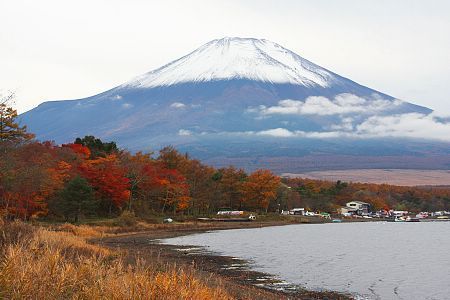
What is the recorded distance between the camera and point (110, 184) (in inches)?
2451

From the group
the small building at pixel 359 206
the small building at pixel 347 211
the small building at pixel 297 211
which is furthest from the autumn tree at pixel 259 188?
the small building at pixel 359 206

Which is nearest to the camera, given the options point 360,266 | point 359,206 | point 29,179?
point 360,266

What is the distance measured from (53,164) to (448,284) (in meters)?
41.5

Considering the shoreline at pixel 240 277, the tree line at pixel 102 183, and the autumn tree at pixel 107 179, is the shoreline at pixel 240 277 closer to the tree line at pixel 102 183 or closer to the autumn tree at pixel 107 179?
the tree line at pixel 102 183

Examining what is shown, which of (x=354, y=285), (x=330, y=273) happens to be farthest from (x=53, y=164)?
(x=354, y=285)

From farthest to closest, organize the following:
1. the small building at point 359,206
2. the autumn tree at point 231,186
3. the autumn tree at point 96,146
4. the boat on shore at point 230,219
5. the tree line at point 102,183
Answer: the small building at point 359,206
the autumn tree at point 231,186
the boat on shore at point 230,219
the autumn tree at point 96,146
the tree line at point 102,183

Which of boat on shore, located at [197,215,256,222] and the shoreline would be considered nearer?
the shoreline

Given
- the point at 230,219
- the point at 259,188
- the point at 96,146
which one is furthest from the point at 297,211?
the point at 96,146

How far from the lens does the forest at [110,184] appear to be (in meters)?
45.8

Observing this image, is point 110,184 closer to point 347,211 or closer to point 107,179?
point 107,179

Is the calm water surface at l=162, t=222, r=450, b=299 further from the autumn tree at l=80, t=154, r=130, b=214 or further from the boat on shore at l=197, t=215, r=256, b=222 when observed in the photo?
the boat on shore at l=197, t=215, r=256, b=222

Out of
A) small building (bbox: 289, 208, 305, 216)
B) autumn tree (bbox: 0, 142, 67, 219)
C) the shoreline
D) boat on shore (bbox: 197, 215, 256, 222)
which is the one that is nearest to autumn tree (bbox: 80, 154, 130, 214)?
autumn tree (bbox: 0, 142, 67, 219)

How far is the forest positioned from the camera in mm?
45844

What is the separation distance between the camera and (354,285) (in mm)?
26047
